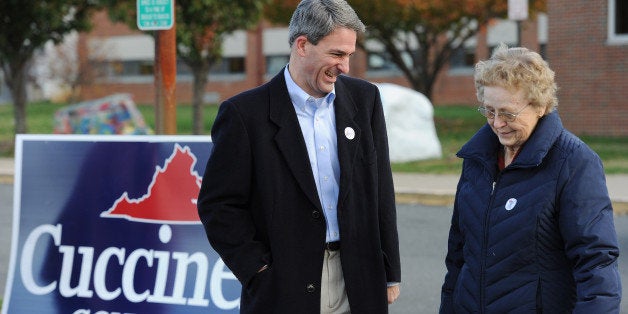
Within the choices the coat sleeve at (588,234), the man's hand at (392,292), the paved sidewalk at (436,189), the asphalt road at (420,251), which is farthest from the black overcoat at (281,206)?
the paved sidewalk at (436,189)

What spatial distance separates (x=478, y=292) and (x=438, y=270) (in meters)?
4.84

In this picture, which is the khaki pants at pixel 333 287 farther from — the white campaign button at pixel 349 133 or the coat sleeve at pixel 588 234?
the coat sleeve at pixel 588 234

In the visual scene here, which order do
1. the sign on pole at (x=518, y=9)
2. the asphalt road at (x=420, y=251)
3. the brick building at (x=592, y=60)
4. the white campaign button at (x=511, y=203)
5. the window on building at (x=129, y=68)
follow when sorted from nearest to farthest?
1. the white campaign button at (x=511, y=203)
2. the asphalt road at (x=420, y=251)
3. the sign on pole at (x=518, y=9)
4. the brick building at (x=592, y=60)
5. the window on building at (x=129, y=68)

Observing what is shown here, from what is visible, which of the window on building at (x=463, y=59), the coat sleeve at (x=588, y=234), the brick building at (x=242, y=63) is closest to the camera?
the coat sleeve at (x=588, y=234)

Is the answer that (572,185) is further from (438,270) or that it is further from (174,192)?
(438,270)

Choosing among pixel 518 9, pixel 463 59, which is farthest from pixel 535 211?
pixel 463 59

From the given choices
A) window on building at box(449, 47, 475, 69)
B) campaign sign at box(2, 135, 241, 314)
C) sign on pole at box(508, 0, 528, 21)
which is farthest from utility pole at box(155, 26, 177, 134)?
window on building at box(449, 47, 475, 69)

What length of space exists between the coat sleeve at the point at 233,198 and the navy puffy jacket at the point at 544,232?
749mm

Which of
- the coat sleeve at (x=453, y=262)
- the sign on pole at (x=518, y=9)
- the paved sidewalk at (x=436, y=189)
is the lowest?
the paved sidewalk at (x=436, y=189)

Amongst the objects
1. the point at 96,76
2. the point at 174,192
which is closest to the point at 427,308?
the point at 174,192

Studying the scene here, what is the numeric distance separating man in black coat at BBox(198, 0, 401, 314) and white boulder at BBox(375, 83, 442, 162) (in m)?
12.8

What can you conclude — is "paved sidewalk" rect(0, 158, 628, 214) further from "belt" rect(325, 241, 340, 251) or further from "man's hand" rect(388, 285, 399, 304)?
"belt" rect(325, 241, 340, 251)

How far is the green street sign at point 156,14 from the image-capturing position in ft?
21.7

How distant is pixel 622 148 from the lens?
1736 cm
